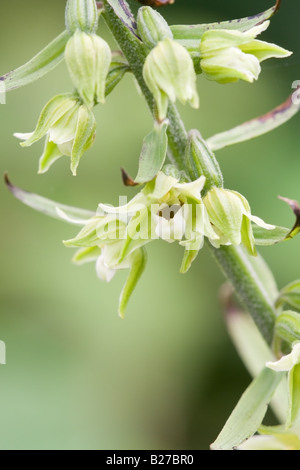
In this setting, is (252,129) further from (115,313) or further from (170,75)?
(115,313)

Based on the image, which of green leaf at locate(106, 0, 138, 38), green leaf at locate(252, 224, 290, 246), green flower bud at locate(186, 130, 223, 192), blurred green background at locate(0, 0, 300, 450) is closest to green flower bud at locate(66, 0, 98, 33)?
green leaf at locate(106, 0, 138, 38)

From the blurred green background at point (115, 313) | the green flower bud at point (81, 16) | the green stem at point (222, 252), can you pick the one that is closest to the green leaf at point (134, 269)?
the green stem at point (222, 252)

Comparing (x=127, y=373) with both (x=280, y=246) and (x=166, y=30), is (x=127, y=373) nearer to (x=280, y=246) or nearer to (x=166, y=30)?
(x=280, y=246)

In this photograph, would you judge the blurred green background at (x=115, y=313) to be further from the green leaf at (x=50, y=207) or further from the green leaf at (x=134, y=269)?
the green leaf at (x=134, y=269)

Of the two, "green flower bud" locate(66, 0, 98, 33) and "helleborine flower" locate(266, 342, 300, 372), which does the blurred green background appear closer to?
"helleborine flower" locate(266, 342, 300, 372)
